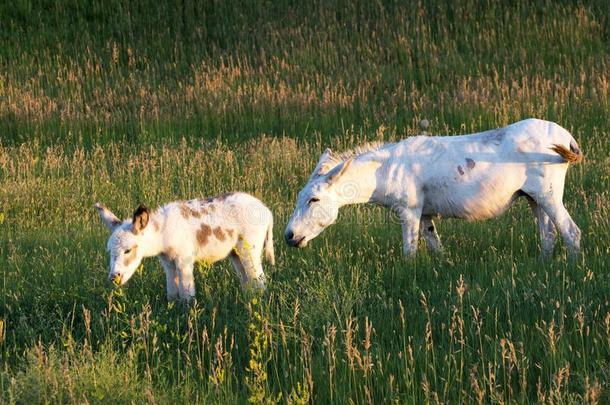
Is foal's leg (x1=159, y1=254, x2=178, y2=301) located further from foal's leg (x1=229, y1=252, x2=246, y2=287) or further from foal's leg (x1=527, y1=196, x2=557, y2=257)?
foal's leg (x1=527, y1=196, x2=557, y2=257)

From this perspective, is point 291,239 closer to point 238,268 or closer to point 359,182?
point 238,268

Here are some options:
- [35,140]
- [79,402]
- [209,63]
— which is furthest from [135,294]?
[209,63]

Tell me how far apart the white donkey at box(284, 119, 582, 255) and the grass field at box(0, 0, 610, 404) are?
495 millimetres

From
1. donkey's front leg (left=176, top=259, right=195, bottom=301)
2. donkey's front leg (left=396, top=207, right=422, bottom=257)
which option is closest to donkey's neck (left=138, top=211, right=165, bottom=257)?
donkey's front leg (left=176, top=259, right=195, bottom=301)

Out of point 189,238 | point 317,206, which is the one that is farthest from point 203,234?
point 317,206

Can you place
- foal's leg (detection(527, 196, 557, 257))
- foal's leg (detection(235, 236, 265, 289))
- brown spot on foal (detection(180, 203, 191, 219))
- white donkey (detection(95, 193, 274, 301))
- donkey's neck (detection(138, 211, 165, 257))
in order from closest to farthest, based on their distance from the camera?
1. white donkey (detection(95, 193, 274, 301))
2. donkey's neck (detection(138, 211, 165, 257))
3. brown spot on foal (detection(180, 203, 191, 219))
4. foal's leg (detection(235, 236, 265, 289))
5. foal's leg (detection(527, 196, 557, 257))

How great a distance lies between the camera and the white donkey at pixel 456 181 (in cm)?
986

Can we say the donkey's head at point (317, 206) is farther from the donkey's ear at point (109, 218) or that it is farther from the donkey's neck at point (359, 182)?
the donkey's ear at point (109, 218)

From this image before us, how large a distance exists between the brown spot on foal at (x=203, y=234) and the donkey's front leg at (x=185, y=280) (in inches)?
9.3

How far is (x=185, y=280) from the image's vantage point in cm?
876

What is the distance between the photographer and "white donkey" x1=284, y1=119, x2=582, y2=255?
9.86 m

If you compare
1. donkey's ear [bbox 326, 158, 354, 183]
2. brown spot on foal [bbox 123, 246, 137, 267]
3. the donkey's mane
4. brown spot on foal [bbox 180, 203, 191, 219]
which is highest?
the donkey's mane

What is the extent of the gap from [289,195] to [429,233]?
187 inches

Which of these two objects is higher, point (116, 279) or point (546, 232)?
point (116, 279)
